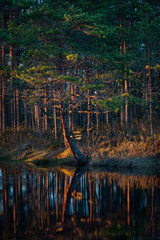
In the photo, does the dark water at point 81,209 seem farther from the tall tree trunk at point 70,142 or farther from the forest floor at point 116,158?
the tall tree trunk at point 70,142

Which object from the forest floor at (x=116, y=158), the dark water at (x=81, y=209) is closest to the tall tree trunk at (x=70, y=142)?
the forest floor at (x=116, y=158)

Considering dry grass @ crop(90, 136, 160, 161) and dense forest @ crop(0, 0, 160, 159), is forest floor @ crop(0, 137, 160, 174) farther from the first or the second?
dense forest @ crop(0, 0, 160, 159)

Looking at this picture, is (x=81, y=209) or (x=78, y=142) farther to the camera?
(x=78, y=142)

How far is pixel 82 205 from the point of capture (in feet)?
29.7

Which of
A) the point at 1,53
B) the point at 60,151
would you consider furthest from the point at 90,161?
the point at 1,53

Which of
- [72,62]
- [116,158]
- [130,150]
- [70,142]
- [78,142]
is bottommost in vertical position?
[116,158]

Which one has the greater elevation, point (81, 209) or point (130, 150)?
point (130, 150)

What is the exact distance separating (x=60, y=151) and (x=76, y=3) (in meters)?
10.8

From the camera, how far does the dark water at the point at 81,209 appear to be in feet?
21.3

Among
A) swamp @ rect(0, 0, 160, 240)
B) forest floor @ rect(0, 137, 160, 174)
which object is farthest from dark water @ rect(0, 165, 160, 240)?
forest floor @ rect(0, 137, 160, 174)

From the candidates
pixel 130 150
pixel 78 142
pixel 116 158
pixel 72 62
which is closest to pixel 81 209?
pixel 116 158

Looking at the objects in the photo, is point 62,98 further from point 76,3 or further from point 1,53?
point 1,53

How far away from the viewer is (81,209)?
859 cm

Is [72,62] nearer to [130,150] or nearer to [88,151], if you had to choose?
[88,151]
